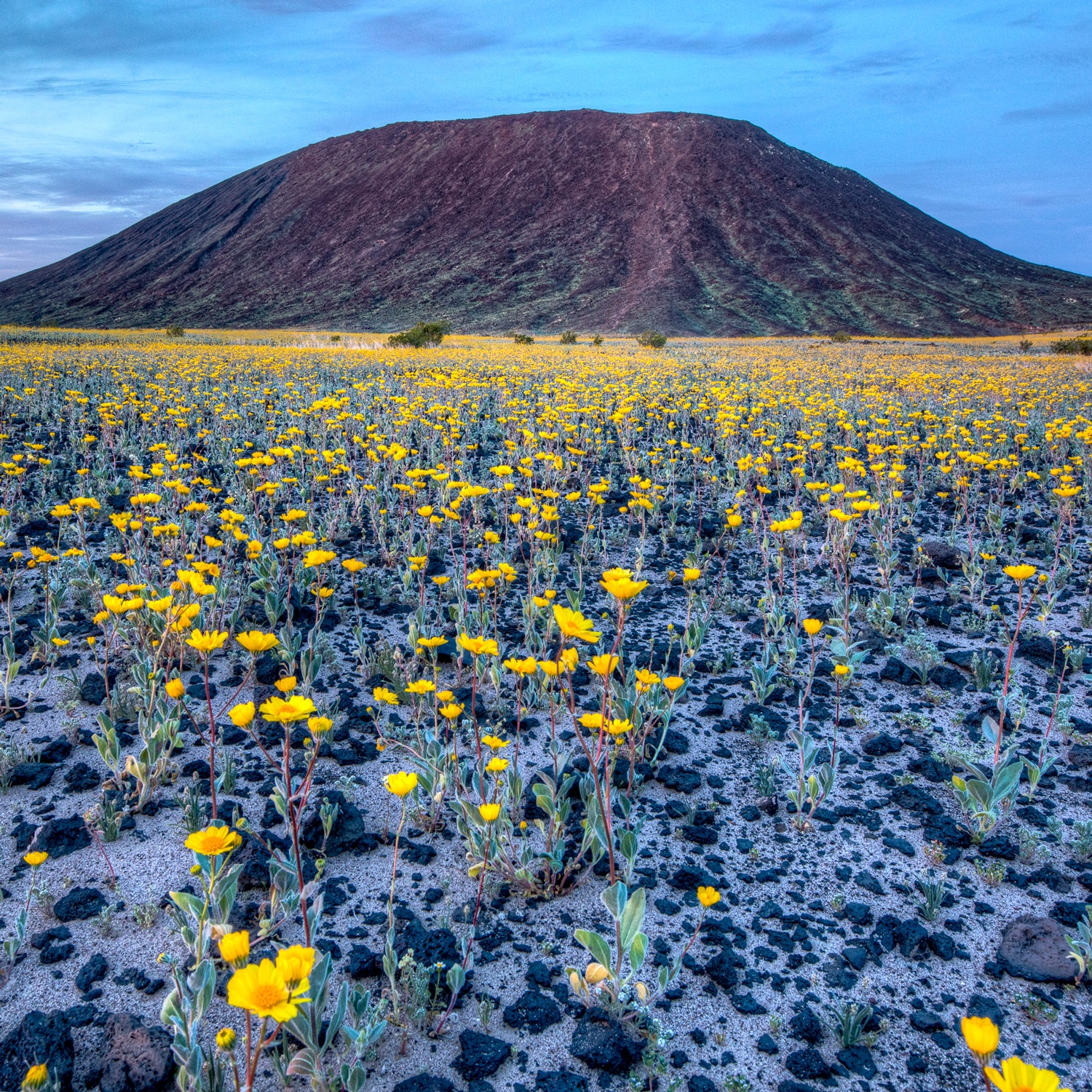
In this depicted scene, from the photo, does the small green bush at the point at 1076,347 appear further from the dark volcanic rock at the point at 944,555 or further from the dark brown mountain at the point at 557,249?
the dark brown mountain at the point at 557,249

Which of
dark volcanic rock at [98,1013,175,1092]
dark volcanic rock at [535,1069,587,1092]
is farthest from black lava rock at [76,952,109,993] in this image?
dark volcanic rock at [535,1069,587,1092]

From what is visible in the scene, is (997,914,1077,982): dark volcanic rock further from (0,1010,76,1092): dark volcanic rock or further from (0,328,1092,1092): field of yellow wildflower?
(0,1010,76,1092): dark volcanic rock

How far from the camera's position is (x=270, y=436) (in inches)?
340

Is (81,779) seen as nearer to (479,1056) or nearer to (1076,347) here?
(479,1056)

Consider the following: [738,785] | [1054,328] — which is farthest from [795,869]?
[1054,328]

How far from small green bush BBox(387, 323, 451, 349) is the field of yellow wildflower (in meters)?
22.0

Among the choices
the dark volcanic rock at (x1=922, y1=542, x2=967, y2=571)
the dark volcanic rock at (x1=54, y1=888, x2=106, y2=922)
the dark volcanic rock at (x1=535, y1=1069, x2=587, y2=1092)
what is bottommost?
the dark volcanic rock at (x1=535, y1=1069, x2=587, y2=1092)

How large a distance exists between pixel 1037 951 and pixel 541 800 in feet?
5.73

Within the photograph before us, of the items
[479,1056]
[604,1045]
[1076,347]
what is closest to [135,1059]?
[479,1056]

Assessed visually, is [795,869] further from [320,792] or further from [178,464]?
[178,464]

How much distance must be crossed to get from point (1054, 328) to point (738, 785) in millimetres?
68907

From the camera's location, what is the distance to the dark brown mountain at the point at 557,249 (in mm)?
66438

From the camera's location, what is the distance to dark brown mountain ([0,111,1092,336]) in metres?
66.4

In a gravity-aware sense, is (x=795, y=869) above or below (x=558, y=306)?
below
